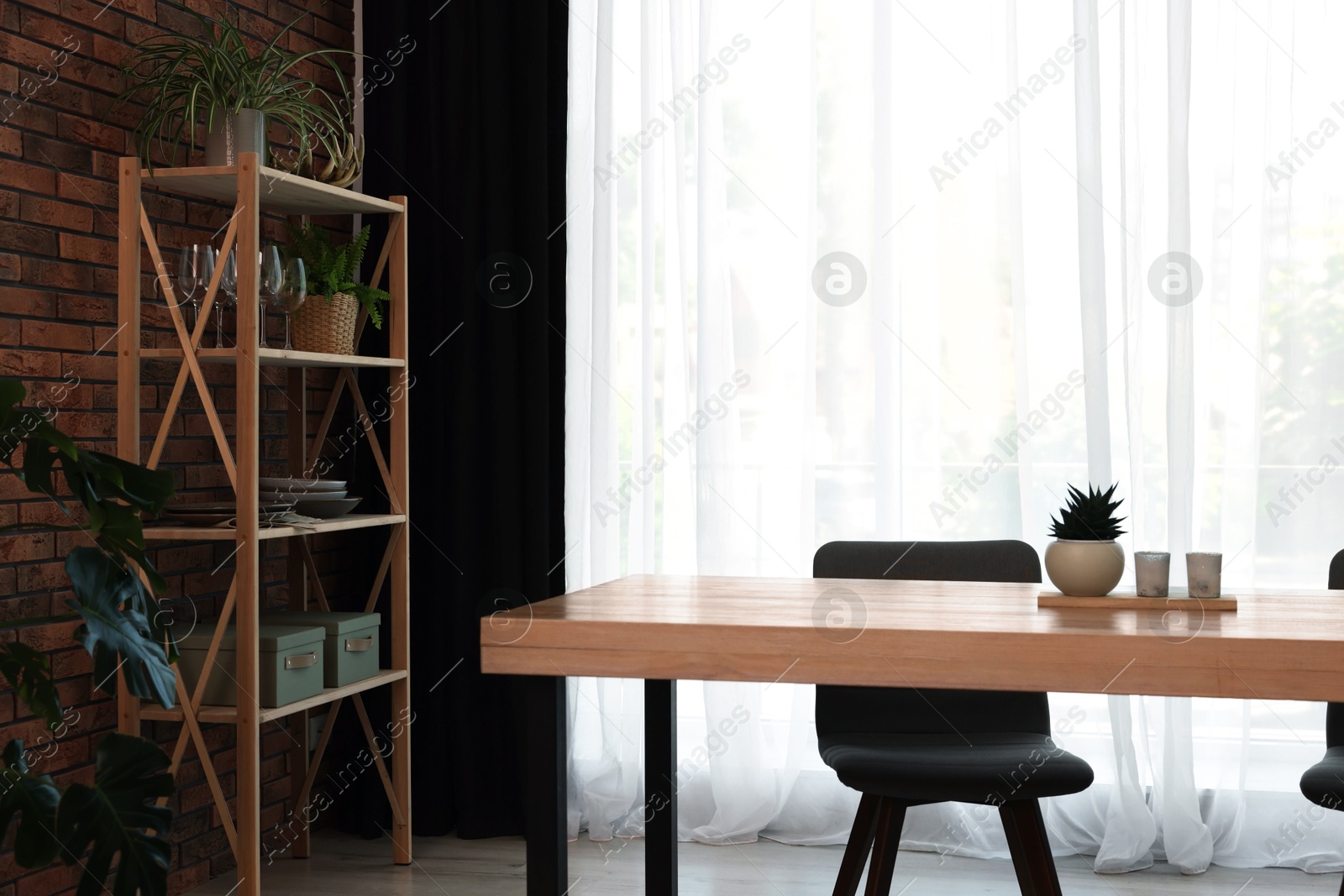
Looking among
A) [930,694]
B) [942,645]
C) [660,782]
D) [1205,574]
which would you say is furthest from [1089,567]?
[660,782]

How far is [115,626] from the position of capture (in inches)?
78.3

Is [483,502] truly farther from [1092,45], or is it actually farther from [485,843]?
[1092,45]

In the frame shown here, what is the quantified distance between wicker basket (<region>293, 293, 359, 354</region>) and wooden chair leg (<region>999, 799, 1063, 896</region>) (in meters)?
1.83

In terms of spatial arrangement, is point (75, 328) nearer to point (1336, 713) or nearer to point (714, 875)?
point (714, 875)

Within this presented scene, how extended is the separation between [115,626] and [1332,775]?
1.94 m

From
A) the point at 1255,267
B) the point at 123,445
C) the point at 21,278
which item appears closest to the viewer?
the point at 21,278

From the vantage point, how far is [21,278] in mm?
2430

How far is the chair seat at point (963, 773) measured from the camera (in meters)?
1.97

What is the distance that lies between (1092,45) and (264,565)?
250 cm

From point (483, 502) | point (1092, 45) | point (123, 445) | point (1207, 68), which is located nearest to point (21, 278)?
point (123, 445)

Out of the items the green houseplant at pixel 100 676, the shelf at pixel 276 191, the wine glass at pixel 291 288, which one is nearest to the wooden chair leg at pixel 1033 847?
the green houseplant at pixel 100 676

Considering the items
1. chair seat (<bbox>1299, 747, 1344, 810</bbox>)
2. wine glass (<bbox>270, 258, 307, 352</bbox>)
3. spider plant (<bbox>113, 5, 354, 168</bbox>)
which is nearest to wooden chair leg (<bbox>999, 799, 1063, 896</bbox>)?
chair seat (<bbox>1299, 747, 1344, 810</bbox>)

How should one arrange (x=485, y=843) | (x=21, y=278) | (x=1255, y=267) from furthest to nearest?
(x=485, y=843) → (x=1255, y=267) → (x=21, y=278)

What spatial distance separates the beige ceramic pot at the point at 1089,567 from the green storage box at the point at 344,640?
5.77ft
